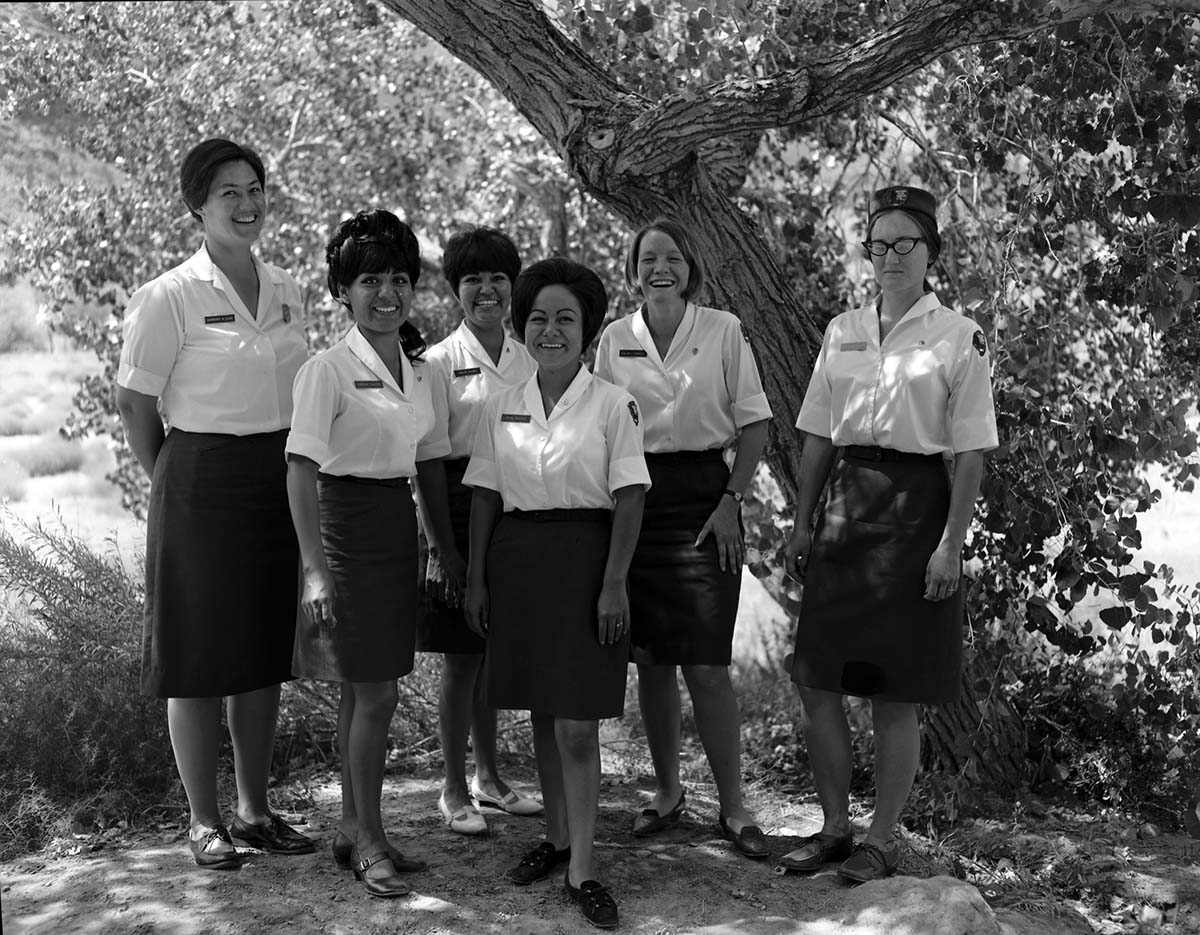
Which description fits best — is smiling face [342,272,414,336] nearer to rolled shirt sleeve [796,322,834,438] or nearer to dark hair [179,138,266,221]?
dark hair [179,138,266,221]

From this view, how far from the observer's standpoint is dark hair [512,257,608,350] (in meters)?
3.76

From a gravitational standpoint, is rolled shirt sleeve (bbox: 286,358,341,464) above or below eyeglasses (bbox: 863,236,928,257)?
below

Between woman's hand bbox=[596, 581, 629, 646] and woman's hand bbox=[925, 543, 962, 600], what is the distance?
33.4 inches

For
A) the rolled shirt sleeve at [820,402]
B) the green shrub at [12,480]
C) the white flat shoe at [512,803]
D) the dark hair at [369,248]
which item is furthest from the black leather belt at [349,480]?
the green shrub at [12,480]

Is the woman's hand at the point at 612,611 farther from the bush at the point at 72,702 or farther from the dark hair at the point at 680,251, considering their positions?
the bush at the point at 72,702

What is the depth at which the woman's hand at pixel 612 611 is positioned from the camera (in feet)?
12.0

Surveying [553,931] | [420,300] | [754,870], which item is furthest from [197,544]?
[420,300]

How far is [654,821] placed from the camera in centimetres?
434

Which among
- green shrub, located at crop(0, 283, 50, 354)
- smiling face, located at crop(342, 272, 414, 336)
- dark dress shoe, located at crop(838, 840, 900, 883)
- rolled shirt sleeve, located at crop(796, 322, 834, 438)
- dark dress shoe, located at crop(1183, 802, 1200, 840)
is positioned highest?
green shrub, located at crop(0, 283, 50, 354)

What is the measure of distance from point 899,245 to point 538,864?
2.04m

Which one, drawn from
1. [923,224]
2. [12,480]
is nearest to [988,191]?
[923,224]

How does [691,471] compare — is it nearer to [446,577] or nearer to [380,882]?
[446,577]

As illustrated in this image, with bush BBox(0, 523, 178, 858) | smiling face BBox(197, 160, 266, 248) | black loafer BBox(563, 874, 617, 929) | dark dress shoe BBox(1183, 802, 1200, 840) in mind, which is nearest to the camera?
black loafer BBox(563, 874, 617, 929)

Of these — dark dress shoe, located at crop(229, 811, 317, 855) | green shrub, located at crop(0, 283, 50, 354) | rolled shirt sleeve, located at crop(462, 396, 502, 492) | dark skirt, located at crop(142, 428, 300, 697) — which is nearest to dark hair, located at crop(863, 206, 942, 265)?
rolled shirt sleeve, located at crop(462, 396, 502, 492)
